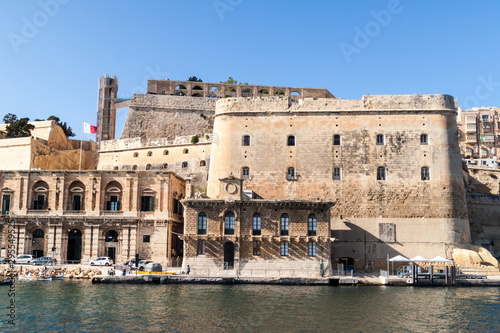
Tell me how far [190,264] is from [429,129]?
23142mm

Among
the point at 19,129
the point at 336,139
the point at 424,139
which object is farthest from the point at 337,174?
the point at 19,129

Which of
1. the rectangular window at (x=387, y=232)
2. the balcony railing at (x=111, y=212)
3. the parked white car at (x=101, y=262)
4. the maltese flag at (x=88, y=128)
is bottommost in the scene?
the parked white car at (x=101, y=262)

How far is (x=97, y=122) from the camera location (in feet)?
230

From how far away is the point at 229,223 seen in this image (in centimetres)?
3962

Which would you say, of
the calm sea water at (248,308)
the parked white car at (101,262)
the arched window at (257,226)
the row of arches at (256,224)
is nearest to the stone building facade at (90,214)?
the parked white car at (101,262)

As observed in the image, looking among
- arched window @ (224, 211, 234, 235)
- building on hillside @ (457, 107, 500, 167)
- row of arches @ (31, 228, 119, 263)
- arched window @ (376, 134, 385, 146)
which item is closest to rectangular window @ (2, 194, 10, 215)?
row of arches @ (31, 228, 119, 263)

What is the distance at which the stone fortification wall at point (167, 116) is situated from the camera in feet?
223

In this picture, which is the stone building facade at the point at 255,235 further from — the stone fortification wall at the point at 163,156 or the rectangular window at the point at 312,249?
the stone fortification wall at the point at 163,156

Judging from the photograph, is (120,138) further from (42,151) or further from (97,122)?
(42,151)

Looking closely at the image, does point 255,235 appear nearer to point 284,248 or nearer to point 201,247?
point 284,248

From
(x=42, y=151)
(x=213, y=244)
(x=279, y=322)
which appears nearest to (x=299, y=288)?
(x=213, y=244)

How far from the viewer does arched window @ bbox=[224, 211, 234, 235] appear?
3956cm

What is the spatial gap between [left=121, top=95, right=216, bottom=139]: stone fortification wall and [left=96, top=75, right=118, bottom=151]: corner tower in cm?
284

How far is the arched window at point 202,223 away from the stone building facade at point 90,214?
5907mm
